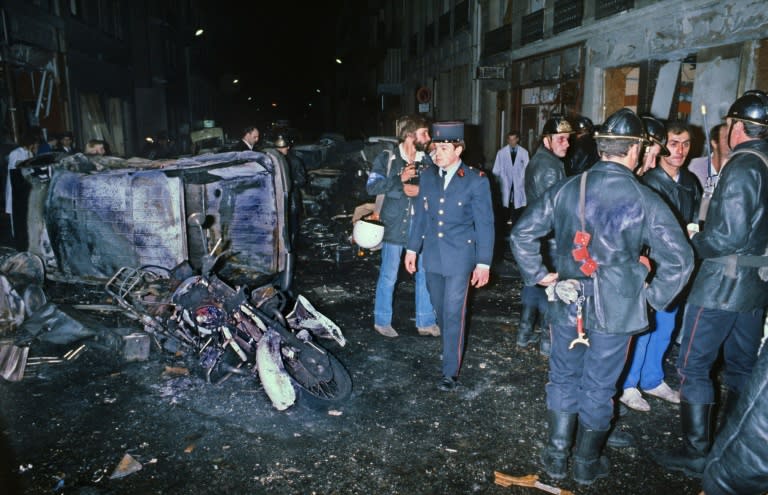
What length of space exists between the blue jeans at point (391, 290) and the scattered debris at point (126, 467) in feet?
9.19

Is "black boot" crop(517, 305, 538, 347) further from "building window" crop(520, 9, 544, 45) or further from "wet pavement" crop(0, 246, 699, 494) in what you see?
"building window" crop(520, 9, 544, 45)

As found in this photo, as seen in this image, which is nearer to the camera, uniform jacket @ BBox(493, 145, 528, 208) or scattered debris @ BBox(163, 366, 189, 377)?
scattered debris @ BBox(163, 366, 189, 377)

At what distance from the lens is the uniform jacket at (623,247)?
2830mm

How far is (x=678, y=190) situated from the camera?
13.3ft

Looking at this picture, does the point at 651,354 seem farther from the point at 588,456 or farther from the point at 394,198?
the point at 394,198

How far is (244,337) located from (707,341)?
344 cm

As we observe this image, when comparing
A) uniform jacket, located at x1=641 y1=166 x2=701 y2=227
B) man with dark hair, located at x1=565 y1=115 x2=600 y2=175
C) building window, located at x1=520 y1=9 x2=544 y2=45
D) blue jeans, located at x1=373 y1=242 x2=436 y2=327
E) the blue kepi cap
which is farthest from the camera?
building window, located at x1=520 y1=9 x2=544 y2=45

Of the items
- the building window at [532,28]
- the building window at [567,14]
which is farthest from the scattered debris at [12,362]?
the building window at [532,28]

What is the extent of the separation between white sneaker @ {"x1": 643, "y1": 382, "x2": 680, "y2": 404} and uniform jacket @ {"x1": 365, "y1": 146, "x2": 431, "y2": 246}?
8.41 ft

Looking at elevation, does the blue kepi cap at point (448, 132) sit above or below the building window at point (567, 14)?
below

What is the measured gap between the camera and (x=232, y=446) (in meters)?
3.56

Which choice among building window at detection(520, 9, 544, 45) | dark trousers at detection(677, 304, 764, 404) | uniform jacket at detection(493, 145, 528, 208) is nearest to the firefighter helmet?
dark trousers at detection(677, 304, 764, 404)

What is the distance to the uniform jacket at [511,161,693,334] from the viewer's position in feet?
9.29

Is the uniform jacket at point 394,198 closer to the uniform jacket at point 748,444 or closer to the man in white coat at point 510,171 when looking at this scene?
the uniform jacket at point 748,444
